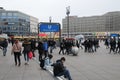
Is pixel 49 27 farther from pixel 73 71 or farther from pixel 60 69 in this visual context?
pixel 60 69

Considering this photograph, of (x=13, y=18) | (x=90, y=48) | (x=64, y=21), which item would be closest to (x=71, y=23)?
(x=64, y=21)

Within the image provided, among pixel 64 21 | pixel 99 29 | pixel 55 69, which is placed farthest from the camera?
A: pixel 99 29

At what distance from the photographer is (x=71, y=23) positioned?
7490 inches

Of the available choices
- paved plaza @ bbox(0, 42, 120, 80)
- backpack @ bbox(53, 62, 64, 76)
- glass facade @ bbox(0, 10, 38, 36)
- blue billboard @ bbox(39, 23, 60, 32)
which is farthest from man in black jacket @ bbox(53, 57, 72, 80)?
glass facade @ bbox(0, 10, 38, 36)

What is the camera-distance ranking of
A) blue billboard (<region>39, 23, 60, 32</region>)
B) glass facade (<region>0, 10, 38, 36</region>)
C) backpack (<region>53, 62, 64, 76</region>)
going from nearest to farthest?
1. backpack (<region>53, 62, 64, 76</region>)
2. blue billboard (<region>39, 23, 60, 32</region>)
3. glass facade (<region>0, 10, 38, 36</region>)

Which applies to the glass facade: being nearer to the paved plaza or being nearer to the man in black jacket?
the paved plaza

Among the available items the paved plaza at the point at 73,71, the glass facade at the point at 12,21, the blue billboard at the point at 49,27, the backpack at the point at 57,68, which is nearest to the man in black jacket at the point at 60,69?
the backpack at the point at 57,68

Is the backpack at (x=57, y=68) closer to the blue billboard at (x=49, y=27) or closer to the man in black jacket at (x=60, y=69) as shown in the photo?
the man in black jacket at (x=60, y=69)

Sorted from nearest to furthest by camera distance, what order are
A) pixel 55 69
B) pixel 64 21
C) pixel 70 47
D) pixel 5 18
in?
pixel 55 69, pixel 70 47, pixel 5 18, pixel 64 21

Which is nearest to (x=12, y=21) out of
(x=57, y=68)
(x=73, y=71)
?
(x=73, y=71)

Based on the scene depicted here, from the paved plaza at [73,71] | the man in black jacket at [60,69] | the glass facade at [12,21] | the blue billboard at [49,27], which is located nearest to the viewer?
the man in black jacket at [60,69]

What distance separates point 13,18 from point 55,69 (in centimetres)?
14406

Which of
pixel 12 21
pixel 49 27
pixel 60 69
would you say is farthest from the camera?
pixel 12 21

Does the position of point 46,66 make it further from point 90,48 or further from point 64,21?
point 64,21
